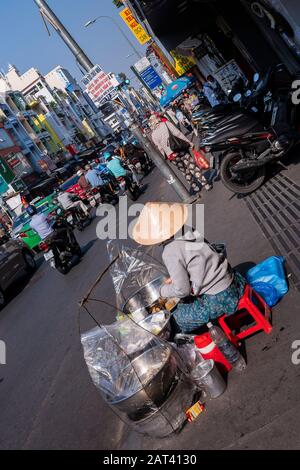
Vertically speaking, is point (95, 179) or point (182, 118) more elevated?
point (182, 118)

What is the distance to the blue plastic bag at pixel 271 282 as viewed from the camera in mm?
4469

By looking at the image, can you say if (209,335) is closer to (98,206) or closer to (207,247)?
(207,247)

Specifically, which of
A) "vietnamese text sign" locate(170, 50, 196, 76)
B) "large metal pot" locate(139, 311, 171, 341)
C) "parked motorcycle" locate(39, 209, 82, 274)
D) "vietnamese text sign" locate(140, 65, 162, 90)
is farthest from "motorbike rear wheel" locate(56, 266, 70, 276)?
"vietnamese text sign" locate(140, 65, 162, 90)

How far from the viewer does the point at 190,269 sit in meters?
3.91

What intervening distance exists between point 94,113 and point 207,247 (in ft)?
343

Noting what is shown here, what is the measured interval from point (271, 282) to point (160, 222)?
147cm

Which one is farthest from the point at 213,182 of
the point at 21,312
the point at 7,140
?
the point at 7,140

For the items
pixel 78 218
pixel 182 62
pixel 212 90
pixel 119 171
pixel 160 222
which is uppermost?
pixel 182 62

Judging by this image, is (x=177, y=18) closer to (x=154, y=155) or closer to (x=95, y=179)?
(x=95, y=179)

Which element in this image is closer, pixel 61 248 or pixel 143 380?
pixel 143 380

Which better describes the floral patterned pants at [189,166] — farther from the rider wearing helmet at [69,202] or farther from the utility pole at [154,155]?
the rider wearing helmet at [69,202]

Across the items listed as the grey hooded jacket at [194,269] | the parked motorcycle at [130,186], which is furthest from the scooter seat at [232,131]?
the parked motorcycle at [130,186]

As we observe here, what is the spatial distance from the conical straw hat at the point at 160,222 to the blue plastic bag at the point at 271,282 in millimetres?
A: 1253

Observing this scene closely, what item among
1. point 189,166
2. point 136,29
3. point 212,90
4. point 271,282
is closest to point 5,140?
point 136,29
